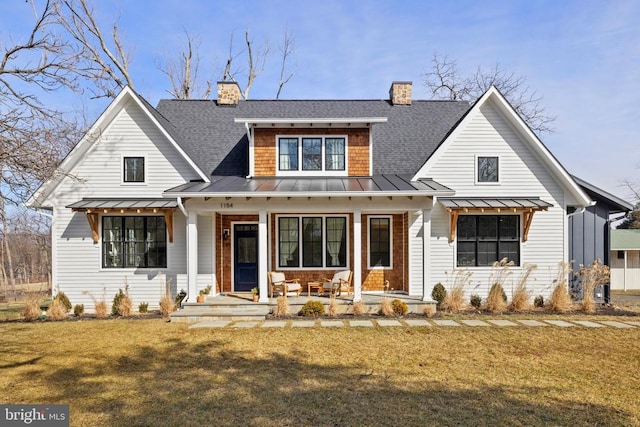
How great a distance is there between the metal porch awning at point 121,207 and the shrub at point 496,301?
1004 cm

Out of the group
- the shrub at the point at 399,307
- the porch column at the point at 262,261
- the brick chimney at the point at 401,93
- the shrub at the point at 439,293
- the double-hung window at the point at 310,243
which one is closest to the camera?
the shrub at the point at 399,307

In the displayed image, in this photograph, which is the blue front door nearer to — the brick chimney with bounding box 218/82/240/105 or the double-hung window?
the double-hung window

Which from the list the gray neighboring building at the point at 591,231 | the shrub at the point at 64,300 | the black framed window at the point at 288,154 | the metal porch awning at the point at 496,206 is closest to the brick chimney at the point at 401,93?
the metal porch awning at the point at 496,206

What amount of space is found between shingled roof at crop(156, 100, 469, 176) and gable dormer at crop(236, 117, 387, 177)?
0.82 m

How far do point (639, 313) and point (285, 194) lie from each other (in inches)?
431

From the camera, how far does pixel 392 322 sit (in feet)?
33.7

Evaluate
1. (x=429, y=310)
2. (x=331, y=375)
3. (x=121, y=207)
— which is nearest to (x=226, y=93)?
(x=121, y=207)

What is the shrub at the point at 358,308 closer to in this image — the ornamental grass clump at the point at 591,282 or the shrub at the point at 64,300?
the ornamental grass clump at the point at 591,282

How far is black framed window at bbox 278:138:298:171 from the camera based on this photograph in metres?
13.4

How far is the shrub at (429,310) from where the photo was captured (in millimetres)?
11036

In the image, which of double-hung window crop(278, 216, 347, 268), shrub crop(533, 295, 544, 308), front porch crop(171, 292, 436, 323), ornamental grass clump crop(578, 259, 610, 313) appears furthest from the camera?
double-hung window crop(278, 216, 347, 268)

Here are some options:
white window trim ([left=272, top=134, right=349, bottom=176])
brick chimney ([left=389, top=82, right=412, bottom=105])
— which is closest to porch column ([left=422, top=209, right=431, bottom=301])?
white window trim ([left=272, top=134, right=349, bottom=176])

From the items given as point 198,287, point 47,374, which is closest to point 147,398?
point 47,374

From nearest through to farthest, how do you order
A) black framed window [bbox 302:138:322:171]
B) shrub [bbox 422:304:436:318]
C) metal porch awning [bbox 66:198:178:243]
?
shrub [bbox 422:304:436:318] < metal porch awning [bbox 66:198:178:243] < black framed window [bbox 302:138:322:171]
